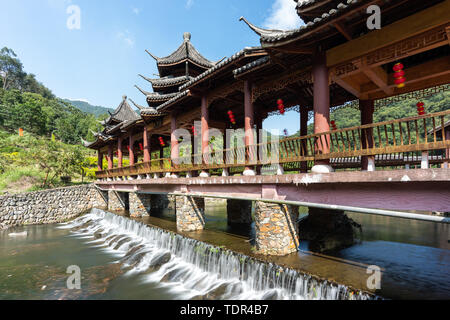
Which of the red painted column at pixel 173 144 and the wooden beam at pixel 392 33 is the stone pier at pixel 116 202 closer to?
the red painted column at pixel 173 144

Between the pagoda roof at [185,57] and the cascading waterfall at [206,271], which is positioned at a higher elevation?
the pagoda roof at [185,57]

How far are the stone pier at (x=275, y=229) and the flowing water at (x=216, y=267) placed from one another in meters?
0.36

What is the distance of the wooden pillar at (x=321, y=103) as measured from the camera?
635 centimetres

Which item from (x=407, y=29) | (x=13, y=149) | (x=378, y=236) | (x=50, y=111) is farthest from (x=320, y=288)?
(x=50, y=111)

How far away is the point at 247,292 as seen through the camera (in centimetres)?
675

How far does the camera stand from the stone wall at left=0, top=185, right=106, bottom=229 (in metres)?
19.3

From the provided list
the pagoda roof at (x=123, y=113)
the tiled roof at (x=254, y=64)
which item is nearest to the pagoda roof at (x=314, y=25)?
the tiled roof at (x=254, y=64)

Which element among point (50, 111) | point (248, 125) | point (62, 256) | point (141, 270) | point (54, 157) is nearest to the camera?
point (248, 125)

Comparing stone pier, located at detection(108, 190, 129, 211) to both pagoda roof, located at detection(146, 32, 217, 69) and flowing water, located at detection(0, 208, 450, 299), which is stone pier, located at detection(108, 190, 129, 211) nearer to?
flowing water, located at detection(0, 208, 450, 299)

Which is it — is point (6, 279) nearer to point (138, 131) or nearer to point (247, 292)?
point (247, 292)

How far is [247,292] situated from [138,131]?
1577 centimetres

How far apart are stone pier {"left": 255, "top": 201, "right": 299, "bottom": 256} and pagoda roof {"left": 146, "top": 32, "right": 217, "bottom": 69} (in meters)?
13.2
